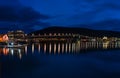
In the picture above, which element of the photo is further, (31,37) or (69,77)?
(31,37)

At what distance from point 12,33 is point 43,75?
7559 cm

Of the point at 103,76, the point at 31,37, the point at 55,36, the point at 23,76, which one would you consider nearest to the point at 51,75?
the point at 23,76

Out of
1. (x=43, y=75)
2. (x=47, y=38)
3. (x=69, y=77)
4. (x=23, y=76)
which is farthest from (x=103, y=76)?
(x=47, y=38)

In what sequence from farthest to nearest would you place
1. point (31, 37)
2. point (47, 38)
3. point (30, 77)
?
1. point (47, 38)
2. point (31, 37)
3. point (30, 77)

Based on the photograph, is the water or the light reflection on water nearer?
the water

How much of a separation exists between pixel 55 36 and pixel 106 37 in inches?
675

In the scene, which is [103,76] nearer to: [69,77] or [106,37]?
[69,77]

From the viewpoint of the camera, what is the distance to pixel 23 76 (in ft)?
45.0

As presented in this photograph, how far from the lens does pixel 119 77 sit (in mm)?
13898

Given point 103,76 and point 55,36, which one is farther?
point 55,36

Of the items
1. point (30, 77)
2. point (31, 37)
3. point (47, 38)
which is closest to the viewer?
point (30, 77)

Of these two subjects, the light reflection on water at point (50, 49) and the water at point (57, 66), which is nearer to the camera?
the water at point (57, 66)

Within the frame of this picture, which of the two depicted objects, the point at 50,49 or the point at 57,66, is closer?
the point at 57,66

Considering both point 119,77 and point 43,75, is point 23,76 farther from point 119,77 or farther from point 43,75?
point 119,77
